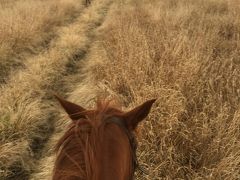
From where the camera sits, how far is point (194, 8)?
10.2 metres

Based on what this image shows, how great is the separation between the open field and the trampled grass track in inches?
0.5

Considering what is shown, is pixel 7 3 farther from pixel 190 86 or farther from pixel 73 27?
pixel 190 86

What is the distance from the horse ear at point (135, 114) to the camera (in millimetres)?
1606

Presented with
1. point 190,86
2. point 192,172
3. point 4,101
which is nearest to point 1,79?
point 4,101

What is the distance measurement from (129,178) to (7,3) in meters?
Answer: 11.5

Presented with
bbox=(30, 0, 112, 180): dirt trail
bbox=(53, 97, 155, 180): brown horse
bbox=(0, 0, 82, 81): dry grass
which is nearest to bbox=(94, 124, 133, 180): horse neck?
bbox=(53, 97, 155, 180): brown horse

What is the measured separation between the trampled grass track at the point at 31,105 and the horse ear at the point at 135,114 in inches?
103

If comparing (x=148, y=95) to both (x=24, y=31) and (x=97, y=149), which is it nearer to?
(x=97, y=149)

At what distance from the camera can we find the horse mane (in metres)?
1.24

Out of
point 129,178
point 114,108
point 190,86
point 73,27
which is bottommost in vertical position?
point 73,27

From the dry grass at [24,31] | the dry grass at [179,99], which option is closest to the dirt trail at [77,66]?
the dry grass at [179,99]

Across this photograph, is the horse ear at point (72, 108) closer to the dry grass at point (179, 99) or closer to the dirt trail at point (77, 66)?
the dry grass at point (179, 99)

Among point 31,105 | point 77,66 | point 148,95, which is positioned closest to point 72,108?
point 148,95

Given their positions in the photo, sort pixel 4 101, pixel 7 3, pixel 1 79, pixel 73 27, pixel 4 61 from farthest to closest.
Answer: pixel 7 3, pixel 73 27, pixel 4 61, pixel 1 79, pixel 4 101
